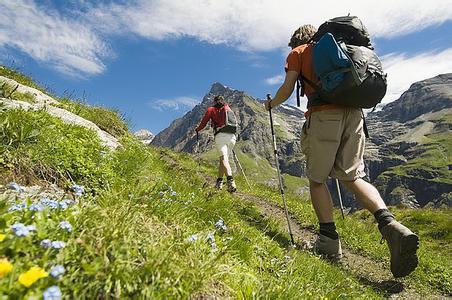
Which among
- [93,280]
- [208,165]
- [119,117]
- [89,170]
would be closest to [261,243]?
[89,170]

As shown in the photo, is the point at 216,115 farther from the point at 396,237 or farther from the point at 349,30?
the point at 396,237

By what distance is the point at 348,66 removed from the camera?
6289mm

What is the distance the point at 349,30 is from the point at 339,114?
4.54 ft

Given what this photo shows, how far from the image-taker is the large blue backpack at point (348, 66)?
6320 millimetres

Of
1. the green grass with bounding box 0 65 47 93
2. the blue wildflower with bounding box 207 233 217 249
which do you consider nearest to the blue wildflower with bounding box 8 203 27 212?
the blue wildflower with bounding box 207 233 217 249

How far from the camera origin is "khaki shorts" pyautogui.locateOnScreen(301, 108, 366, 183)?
22.9 ft

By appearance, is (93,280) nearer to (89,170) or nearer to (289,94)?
(89,170)

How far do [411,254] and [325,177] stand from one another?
5.86 feet

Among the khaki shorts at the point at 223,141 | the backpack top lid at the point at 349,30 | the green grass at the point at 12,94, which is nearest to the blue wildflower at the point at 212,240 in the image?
the backpack top lid at the point at 349,30

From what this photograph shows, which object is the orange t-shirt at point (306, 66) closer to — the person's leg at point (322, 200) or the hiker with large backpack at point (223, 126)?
the person's leg at point (322, 200)

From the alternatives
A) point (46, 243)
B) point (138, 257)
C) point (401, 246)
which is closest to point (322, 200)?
point (401, 246)

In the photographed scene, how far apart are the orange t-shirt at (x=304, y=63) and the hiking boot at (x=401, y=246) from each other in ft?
8.61

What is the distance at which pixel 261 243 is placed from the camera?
593 centimetres

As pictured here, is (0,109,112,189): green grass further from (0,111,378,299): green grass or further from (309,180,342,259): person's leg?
(309,180,342,259): person's leg
